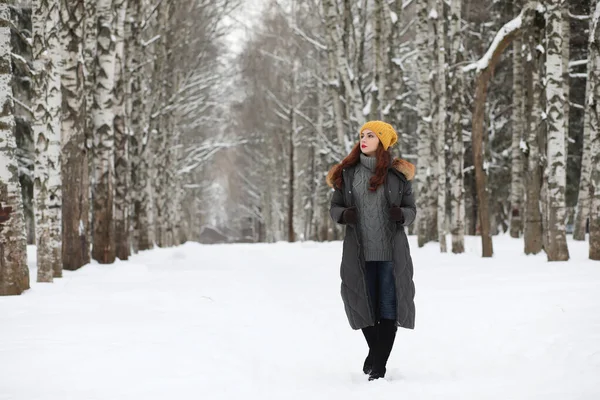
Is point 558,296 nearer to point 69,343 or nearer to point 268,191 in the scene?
point 69,343

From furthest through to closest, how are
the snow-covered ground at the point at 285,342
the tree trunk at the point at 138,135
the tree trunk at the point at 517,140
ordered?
the tree trunk at the point at 517,140 → the tree trunk at the point at 138,135 → the snow-covered ground at the point at 285,342

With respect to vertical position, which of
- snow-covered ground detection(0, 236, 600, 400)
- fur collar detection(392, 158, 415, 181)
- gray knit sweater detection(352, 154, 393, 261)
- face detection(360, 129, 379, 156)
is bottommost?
snow-covered ground detection(0, 236, 600, 400)

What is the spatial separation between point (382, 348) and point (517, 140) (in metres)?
15.3

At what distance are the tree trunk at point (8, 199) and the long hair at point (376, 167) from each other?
397 centimetres

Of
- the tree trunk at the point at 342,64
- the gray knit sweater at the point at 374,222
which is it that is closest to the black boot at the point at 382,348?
the gray knit sweater at the point at 374,222

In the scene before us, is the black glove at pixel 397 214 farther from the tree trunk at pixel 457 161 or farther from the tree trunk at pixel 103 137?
the tree trunk at pixel 457 161

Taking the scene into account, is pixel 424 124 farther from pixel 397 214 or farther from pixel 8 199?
pixel 397 214

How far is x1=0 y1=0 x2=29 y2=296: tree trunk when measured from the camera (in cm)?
686

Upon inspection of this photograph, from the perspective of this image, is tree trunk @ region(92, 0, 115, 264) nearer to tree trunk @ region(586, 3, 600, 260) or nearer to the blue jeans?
tree trunk @ region(586, 3, 600, 260)

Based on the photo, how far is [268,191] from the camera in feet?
133

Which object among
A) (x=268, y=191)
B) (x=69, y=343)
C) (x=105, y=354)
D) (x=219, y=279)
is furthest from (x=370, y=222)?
(x=268, y=191)

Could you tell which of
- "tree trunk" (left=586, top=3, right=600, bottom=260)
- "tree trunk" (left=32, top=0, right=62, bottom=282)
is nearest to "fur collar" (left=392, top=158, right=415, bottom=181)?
"tree trunk" (left=32, top=0, right=62, bottom=282)

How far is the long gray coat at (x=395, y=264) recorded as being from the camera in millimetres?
4465

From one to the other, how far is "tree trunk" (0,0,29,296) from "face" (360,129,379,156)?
417cm
